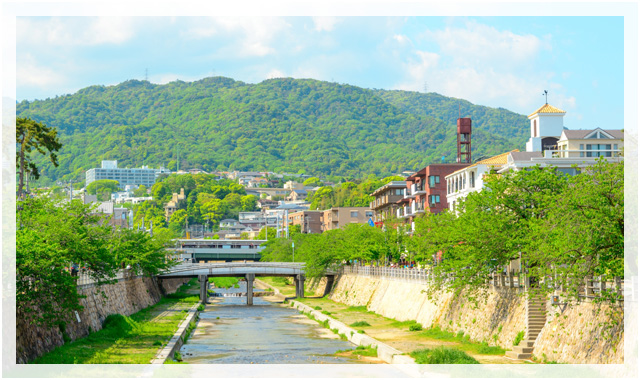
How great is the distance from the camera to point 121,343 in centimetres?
4038

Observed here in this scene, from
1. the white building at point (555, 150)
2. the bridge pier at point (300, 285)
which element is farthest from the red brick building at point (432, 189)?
the bridge pier at point (300, 285)

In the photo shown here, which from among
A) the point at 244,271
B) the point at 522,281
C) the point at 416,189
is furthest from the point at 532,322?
the point at 244,271

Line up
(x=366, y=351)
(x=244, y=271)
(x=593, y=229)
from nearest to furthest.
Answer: (x=593, y=229) < (x=366, y=351) < (x=244, y=271)

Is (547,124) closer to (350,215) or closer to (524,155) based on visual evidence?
(524,155)

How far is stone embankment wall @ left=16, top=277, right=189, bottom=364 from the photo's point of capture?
96.0 feet

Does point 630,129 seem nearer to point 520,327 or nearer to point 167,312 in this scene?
point 520,327

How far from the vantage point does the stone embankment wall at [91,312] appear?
2927cm

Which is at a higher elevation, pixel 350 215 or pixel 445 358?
pixel 350 215

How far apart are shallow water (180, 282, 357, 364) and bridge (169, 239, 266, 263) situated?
83926mm

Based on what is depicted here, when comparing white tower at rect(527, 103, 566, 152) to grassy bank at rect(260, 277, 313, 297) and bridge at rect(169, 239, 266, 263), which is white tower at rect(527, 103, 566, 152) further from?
bridge at rect(169, 239, 266, 263)

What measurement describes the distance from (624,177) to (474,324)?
60.1ft

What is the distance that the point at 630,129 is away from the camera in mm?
23562

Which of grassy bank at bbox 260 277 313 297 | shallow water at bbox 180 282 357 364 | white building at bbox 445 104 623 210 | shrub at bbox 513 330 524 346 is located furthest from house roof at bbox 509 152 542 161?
grassy bank at bbox 260 277 313 297

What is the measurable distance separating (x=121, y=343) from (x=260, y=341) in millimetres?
12240
